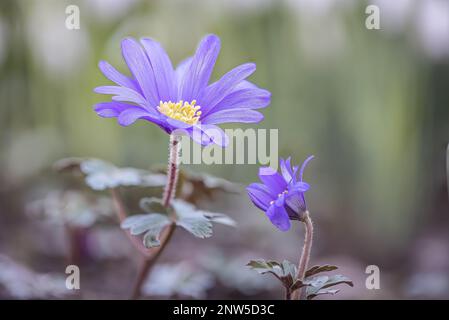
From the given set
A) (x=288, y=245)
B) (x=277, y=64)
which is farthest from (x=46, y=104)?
(x=288, y=245)

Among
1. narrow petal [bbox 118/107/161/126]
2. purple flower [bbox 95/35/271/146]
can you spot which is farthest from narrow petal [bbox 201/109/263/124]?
narrow petal [bbox 118/107/161/126]

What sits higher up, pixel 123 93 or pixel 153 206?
pixel 123 93

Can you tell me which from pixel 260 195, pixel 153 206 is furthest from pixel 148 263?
pixel 260 195

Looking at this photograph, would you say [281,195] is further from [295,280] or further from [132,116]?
[132,116]

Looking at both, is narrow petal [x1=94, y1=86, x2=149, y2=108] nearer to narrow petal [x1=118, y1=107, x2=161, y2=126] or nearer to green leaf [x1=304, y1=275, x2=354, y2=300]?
narrow petal [x1=118, y1=107, x2=161, y2=126]

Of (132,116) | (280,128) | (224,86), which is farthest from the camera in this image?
(280,128)
